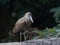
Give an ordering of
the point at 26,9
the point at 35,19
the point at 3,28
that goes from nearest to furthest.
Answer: the point at 26,9 < the point at 35,19 < the point at 3,28

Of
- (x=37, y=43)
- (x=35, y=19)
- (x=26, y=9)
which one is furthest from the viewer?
(x=35, y=19)

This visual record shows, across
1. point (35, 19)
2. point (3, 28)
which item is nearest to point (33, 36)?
point (35, 19)

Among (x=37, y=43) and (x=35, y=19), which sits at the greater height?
(x=35, y=19)

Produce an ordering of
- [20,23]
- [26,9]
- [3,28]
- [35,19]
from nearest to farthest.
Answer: [20,23] → [26,9] → [35,19] → [3,28]

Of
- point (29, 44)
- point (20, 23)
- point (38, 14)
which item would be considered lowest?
point (29, 44)

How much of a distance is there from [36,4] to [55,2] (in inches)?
17.3

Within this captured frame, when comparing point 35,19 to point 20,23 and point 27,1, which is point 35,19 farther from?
point 20,23

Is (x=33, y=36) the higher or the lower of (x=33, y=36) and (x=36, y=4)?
the lower

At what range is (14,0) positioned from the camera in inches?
317

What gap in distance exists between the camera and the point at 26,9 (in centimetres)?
766

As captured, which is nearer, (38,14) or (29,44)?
(29,44)

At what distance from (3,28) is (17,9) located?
1692mm

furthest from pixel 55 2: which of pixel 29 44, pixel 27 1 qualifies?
pixel 29 44

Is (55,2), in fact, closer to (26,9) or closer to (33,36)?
(26,9)
